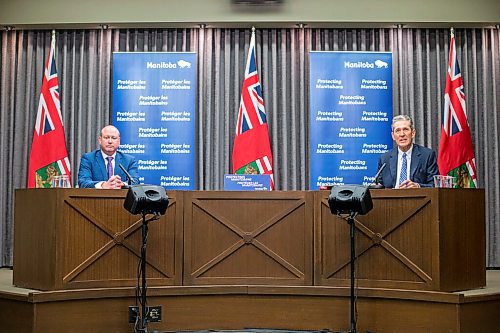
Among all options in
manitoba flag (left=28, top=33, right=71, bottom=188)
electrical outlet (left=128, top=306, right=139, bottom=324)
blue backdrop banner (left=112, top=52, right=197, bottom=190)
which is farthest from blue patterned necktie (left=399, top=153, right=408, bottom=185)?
manitoba flag (left=28, top=33, right=71, bottom=188)

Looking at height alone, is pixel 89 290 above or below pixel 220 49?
below

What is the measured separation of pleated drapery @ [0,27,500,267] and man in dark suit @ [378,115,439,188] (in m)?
2.21

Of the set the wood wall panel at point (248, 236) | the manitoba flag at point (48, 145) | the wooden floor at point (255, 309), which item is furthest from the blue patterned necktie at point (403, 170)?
the manitoba flag at point (48, 145)

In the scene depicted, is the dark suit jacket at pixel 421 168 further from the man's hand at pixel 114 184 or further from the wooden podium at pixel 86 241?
the man's hand at pixel 114 184

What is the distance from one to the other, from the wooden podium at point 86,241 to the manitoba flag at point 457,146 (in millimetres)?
3389

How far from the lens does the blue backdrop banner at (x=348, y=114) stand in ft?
23.3

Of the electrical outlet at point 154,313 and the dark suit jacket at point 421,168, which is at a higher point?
the dark suit jacket at point 421,168

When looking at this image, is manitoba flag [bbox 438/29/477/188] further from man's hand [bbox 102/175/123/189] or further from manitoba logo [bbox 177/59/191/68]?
man's hand [bbox 102/175/123/189]

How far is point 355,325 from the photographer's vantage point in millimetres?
4254

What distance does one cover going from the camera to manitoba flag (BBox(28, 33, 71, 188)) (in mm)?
6938

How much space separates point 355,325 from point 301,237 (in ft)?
2.35

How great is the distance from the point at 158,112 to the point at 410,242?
3.72 metres

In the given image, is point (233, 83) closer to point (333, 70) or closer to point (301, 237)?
point (333, 70)

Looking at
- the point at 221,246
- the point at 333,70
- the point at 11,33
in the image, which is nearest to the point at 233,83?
the point at 333,70
